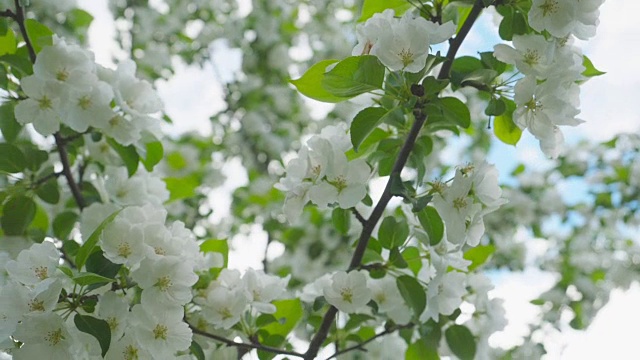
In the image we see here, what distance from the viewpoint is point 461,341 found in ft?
4.50

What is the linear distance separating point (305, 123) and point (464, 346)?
7.86ft

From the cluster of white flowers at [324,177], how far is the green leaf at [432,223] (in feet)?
0.38

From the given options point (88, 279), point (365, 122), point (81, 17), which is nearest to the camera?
point (88, 279)

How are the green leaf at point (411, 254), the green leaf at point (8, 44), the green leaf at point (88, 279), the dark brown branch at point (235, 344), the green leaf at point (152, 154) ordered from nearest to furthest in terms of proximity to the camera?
the green leaf at point (88, 279) < the dark brown branch at point (235, 344) < the green leaf at point (411, 254) < the green leaf at point (8, 44) < the green leaf at point (152, 154)

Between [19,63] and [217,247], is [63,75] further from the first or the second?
[217,247]

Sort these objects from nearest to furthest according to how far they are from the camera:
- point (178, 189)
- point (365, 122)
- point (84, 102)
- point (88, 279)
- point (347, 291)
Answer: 1. point (88, 279)
2. point (365, 122)
3. point (347, 291)
4. point (84, 102)
5. point (178, 189)

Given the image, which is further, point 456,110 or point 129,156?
point 129,156

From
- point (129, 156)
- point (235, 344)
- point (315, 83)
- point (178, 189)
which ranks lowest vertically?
point (178, 189)

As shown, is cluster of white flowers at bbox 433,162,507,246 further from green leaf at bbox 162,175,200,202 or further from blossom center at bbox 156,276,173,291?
green leaf at bbox 162,175,200,202

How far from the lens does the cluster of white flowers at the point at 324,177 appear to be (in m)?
1.12

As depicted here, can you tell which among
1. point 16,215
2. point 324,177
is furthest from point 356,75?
point 16,215

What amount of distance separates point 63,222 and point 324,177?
78cm

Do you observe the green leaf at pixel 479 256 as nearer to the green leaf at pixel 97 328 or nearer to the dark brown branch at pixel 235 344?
the dark brown branch at pixel 235 344

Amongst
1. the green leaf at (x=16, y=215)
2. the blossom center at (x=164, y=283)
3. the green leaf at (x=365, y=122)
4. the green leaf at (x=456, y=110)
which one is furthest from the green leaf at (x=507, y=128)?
the green leaf at (x=16, y=215)
